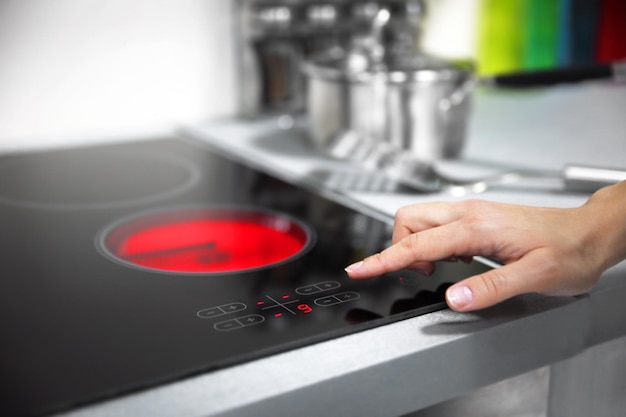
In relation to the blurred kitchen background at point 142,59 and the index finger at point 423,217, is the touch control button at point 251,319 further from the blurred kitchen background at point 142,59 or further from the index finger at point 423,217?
the blurred kitchen background at point 142,59

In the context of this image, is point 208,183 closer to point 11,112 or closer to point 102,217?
point 102,217

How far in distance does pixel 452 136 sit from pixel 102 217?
0.50 meters

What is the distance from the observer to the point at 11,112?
1.11 metres

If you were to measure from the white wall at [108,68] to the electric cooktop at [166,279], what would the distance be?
0.20 m

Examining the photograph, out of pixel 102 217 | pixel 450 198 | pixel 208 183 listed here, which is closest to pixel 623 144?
pixel 450 198

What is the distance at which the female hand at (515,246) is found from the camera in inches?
20.7

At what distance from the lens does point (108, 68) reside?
1.17m

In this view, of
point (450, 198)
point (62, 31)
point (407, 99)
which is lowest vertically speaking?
point (450, 198)

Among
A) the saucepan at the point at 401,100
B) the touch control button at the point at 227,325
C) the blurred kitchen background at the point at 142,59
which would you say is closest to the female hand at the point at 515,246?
the touch control button at the point at 227,325

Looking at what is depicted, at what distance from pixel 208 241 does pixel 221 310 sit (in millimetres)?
212

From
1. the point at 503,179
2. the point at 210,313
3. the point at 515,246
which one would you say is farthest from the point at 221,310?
the point at 503,179

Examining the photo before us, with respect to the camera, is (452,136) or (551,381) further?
(452,136)

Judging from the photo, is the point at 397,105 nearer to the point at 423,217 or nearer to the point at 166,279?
the point at 423,217

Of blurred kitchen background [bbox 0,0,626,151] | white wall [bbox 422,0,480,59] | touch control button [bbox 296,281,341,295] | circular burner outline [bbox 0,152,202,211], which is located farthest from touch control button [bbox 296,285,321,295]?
white wall [bbox 422,0,480,59]
